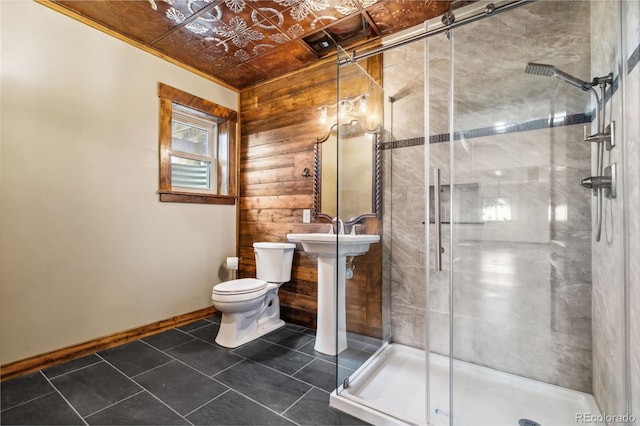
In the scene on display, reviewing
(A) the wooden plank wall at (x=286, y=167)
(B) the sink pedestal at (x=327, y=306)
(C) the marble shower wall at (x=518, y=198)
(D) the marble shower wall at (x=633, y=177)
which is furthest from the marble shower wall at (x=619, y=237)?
(B) the sink pedestal at (x=327, y=306)

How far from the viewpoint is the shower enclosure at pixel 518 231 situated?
130cm

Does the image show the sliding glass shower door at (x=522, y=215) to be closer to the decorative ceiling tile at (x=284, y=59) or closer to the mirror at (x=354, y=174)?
the mirror at (x=354, y=174)

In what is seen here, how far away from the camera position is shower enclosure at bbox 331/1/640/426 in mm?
1298

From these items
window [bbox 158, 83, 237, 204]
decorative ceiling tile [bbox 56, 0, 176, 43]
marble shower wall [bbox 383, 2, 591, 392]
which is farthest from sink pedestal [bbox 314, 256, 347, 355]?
decorative ceiling tile [bbox 56, 0, 176, 43]

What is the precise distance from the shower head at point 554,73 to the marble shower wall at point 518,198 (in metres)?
0.06

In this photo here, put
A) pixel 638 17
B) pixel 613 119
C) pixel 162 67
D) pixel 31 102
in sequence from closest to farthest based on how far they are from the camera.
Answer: pixel 638 17 → pixel 613 119 → pixel 31 102 → pixel 162 67

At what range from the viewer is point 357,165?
2074 millimetres

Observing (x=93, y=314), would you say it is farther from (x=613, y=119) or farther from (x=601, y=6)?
(x=601, y=6)

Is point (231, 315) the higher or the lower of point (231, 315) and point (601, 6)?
the lower

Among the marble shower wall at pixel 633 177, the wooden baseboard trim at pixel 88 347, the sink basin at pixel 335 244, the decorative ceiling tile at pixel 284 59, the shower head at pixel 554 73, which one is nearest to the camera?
the marble shower wall at pixel 633 177

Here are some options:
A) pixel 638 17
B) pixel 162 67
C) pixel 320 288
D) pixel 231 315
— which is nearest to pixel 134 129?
pixel 162 67

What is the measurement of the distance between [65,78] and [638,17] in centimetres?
307

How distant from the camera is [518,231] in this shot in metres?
1.61

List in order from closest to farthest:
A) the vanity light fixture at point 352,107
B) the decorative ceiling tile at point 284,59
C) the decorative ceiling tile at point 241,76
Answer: the vanity light fixture at point 352,107 < the decorative ceiling tile at point 284,59 < the decorative ceiling tile at point 241,76
